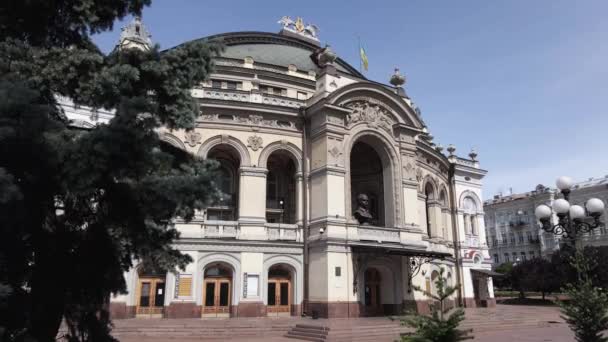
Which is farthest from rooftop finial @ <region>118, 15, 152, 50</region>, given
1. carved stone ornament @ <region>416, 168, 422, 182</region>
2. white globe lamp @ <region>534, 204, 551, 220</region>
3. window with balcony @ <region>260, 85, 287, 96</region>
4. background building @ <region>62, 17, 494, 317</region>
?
white globe lamp @ <region>534, 204, 551, 220</region>

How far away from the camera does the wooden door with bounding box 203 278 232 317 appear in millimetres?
23938

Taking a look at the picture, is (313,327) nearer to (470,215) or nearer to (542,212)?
(542,212)

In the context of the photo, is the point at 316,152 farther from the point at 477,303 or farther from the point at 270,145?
the point at 477,303

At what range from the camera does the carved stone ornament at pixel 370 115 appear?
2685 centimetres

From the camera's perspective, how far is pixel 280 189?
2877 cm

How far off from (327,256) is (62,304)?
15718 millimetres

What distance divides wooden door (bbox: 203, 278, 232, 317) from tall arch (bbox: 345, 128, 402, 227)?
815cm

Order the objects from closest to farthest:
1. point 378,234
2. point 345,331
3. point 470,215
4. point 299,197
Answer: point 345,331 < point 378,234 < point 299,197 < point 470,215

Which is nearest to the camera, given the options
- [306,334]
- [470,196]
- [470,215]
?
[306,334]

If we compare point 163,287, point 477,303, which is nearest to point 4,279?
point 163,287

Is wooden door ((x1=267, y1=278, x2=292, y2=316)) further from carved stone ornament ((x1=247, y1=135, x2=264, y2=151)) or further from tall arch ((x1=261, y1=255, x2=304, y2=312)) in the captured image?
carved stone ornament ((x1=247, y1=135, x2=264, y2=151))

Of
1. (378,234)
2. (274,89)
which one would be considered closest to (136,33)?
(274,89)

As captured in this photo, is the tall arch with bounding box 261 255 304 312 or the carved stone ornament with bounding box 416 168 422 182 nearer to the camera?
the tall arch with bounding box 261 255 304 312

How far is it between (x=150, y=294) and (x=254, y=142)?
9484 millimetres
